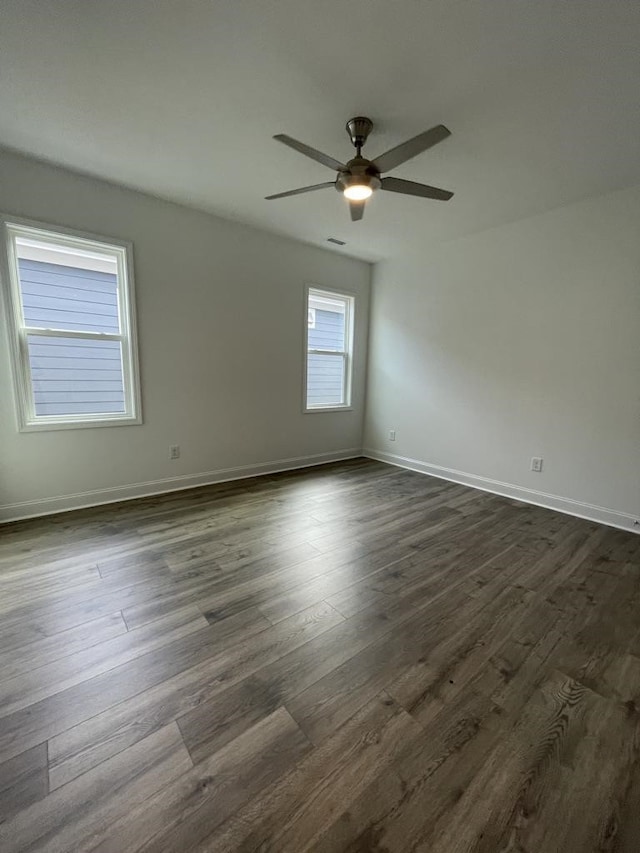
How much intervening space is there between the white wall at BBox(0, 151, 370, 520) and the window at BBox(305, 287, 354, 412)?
0.19 metres

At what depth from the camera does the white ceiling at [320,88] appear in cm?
151

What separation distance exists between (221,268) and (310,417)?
6.47 ft

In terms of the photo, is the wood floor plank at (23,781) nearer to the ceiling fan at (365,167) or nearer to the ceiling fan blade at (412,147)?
the ceiling fan at (365,167)

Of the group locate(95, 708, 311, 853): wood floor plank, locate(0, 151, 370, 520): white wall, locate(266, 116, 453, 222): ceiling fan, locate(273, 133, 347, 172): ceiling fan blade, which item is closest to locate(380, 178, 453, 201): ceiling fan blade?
locate(266, 116, 453, 222): ceiling fan

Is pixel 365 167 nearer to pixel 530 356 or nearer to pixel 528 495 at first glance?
pixel 530 356

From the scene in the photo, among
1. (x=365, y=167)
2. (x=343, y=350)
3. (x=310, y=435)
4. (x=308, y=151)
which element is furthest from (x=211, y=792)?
(x=343, y=350)

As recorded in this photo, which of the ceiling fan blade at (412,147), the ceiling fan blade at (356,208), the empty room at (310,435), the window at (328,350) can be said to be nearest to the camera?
the empty room at (310,435)

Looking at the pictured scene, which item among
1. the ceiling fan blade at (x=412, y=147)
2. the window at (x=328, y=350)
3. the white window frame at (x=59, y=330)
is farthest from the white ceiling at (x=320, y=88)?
the window at (x=328, y=350)

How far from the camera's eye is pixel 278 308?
4.08 metres

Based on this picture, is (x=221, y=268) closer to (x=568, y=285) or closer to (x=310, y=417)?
(x=310, y=417)

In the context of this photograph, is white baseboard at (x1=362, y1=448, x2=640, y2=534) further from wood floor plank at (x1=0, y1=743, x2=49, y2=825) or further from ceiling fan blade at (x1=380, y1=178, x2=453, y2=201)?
wood floor plank at (x1=0, y1=743, x2=49, y2=825)

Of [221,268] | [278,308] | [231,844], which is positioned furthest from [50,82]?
[231,844]

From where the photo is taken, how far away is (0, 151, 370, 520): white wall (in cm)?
282

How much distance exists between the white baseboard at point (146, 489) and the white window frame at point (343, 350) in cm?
64
